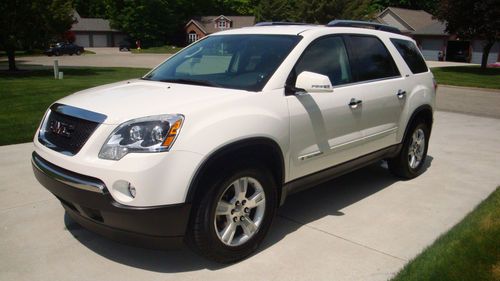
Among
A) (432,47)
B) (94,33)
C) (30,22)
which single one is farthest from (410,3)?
(30,22)

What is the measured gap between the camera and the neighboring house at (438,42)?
50.2 meters

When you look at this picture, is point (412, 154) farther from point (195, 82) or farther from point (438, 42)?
point (438, 42)

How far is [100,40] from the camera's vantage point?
80.2 metres

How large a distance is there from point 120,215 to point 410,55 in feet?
14.1

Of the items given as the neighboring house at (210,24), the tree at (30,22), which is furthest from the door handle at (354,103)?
the neighboring house at (210,24)

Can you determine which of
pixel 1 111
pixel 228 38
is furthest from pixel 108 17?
pixel 228 38

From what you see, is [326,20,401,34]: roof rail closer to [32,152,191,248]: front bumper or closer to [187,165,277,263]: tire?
[187,165,277,263]: tire

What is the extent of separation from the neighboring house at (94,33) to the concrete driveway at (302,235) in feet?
253

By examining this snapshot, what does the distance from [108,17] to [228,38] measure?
270 feet

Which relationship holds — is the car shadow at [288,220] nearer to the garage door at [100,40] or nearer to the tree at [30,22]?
the tree at [30,22]

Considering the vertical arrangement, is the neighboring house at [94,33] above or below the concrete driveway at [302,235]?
above

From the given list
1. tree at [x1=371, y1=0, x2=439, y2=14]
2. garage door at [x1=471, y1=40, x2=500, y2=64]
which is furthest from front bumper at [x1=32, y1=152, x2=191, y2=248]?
tree at [x1=371, y1=0, x2=439, y2=14]

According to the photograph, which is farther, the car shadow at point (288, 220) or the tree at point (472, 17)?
the tree at point (472, 17)

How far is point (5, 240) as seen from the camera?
4.01 meters
